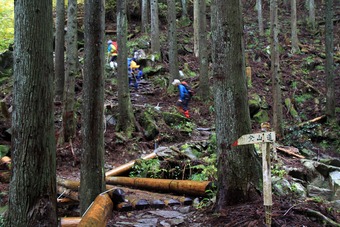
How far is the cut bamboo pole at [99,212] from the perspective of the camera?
4.65 meters

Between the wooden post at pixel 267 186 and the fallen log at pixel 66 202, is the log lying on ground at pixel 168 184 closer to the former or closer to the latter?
the fallen log at pixel 66 202

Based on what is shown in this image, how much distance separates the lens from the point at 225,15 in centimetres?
554

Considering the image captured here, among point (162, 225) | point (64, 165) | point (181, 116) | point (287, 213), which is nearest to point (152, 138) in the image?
point (181, 116)

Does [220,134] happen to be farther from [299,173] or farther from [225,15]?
[299,173]

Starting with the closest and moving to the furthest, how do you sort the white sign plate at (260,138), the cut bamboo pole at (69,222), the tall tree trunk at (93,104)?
the white sign plate at (260,138)
the cut bamboo pole at (69,222)
the tall tree trunk at (93,104)

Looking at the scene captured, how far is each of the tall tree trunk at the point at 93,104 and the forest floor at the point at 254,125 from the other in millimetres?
749

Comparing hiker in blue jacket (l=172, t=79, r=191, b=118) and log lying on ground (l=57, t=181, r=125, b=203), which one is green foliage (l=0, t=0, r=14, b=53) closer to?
hiker in blue jacket (l=172, t=79, r=191, b=118)

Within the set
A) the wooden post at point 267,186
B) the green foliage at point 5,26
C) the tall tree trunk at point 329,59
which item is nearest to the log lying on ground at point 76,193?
the wooden post at point 267,186

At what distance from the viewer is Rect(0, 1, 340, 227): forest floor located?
4.93 metres

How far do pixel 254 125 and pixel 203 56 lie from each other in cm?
419

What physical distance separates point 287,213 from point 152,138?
854cm

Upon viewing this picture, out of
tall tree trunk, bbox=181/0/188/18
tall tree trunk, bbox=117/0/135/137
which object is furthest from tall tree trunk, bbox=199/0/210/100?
tall tree trunk, bbox=181/0/188/18

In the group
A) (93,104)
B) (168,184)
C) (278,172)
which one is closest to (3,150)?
(168,184)

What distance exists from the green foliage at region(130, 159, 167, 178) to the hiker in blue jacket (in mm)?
5869
